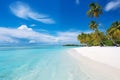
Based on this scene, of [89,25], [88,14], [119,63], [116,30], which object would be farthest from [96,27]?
[119,63]

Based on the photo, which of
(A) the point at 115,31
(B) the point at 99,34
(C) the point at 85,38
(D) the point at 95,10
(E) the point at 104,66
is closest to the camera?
(E) the point at 104,66

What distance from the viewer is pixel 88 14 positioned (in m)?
30.0

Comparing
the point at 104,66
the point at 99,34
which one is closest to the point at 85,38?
the point at 99,34

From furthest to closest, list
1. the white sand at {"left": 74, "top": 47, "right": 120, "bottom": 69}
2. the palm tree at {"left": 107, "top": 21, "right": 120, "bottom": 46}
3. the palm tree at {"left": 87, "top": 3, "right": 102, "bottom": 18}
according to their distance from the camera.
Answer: the palm tree at {"left": 107, "top": 21, "right": 120, "bottom": 46} → the palm tree at {"left": 87, "top": 3, "right": 102, "bottom": 18} → the white sand at {"left": 74, "top": 47, "right": 120, "bottom": 69}

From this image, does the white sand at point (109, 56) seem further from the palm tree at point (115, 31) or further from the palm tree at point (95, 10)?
the palm tree at point (115, 31)

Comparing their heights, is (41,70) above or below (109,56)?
below

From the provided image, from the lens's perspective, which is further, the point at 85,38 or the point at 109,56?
the point at 85,38

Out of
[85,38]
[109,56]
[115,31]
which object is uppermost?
[85,38]

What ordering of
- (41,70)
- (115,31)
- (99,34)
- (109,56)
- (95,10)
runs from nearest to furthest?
(41,70) < (109,56) < (95,10) < (115,31) < (99,34)

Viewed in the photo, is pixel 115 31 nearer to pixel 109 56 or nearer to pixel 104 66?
pixel 109 56

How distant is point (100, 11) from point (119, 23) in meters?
13.7

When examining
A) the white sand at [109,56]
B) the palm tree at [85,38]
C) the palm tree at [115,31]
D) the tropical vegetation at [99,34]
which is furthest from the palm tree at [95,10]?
the palm tree at [85,38]

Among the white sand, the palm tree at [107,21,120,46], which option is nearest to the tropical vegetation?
the palm tree at [107,21,120,46]

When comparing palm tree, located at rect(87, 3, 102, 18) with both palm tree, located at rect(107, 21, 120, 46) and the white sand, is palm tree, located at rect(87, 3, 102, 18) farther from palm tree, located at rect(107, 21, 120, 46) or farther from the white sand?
the white sand
